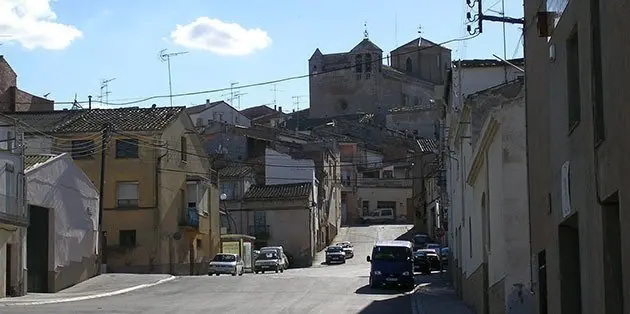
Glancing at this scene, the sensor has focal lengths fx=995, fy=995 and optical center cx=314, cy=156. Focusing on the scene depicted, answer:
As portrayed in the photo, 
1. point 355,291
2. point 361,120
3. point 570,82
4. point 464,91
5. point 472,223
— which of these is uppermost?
point 361,120

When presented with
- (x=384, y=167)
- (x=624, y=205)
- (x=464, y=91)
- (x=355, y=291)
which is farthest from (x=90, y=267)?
(x=384, y=167)

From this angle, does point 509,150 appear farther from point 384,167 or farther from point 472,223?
point 384,167

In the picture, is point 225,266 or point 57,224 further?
point 225,266

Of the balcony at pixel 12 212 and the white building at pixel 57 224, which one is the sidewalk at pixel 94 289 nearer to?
the white building at pixel 57 224

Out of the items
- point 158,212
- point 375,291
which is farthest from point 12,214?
point 158,212

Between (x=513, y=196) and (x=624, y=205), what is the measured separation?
489 inches

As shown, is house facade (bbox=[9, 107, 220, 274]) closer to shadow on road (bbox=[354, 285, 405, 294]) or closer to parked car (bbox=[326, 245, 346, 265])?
parked car (bbox=[326, 245, 346, 265])

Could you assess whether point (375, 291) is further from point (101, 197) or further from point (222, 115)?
point (222, 115)

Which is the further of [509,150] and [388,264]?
[388,264]

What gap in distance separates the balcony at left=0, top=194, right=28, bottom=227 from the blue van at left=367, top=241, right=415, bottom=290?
1503 cm

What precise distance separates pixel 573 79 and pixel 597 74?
235 centimetres

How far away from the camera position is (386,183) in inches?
4264

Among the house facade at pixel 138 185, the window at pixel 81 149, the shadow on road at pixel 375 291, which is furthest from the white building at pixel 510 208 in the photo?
the window at pixel 81 149

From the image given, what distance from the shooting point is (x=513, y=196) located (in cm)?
2253
